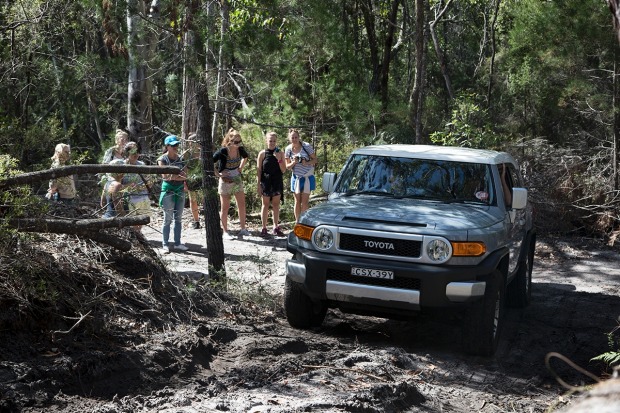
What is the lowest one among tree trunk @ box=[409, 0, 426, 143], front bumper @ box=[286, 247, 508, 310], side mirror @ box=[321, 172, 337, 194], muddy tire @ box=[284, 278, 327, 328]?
muddy tire @ box=[284, 278, 327, 328]

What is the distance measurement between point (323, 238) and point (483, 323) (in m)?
1.69

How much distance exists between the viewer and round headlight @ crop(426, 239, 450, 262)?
26.5ft

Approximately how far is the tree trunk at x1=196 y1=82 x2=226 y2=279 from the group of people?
162 millimetres

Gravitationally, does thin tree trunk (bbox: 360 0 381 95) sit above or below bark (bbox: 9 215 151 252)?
above

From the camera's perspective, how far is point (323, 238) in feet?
27.8

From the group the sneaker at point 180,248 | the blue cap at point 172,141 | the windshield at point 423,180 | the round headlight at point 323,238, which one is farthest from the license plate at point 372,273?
the sneaker at point 180,248

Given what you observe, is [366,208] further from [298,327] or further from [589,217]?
[589,217]

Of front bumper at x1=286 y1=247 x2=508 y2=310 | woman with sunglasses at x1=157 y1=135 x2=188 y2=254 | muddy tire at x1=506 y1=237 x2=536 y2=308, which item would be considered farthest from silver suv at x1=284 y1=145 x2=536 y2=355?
woman with sunglasses at x1=157 y1=135 x2=188 y2=254

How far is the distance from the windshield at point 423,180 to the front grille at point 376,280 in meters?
1.29

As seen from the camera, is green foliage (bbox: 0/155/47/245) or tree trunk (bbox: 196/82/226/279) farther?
tree trunk (bbox: 196/82/226/279)

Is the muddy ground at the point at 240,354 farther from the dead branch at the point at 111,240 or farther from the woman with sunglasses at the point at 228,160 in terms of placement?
the woman with sunglasses at the point at 228,160

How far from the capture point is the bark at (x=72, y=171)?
7.35m

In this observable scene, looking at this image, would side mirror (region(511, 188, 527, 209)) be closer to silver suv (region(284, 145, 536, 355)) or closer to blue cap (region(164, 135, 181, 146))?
silver suv (region(284, 145, 536, 355))

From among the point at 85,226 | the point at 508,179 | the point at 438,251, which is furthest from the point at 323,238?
the point at 508,179
